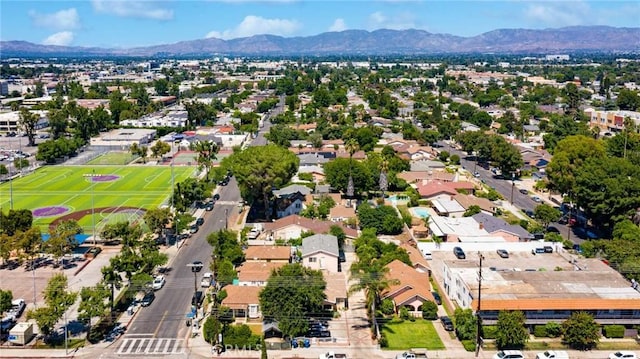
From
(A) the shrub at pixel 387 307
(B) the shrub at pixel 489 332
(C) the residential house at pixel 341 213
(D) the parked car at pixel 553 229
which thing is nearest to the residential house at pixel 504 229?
(D) the parked car at pixel 553 229

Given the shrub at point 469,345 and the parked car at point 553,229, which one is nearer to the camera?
the shrub at point 469,345

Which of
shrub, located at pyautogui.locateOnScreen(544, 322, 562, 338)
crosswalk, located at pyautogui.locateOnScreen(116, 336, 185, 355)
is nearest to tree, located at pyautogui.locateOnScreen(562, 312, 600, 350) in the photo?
shrub, located at pyautogui.locateOnScreen(544, 322, 562, 338)

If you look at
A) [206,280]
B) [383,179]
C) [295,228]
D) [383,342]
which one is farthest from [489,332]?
[383,179]

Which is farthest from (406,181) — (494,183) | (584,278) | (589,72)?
(589,72)

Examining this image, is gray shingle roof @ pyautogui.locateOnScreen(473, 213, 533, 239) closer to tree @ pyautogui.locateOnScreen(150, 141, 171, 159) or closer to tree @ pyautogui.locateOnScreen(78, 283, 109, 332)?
tree @ pyautogui.locateOnScreen(78, 283, 109, 332)

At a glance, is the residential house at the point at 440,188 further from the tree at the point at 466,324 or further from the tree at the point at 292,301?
the tree at the point at 292,301

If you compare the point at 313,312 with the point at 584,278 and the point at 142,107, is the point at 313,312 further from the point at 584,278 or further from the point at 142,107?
the point at 142,107
